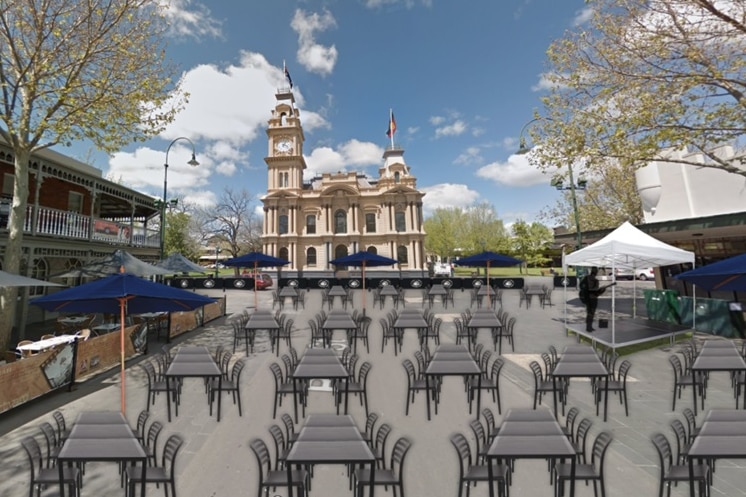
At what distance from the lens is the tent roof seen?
8797mm

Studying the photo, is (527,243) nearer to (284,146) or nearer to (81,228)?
(284,146)

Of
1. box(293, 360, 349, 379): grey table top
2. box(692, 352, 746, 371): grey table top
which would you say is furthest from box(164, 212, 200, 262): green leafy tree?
box(692, 352, 746, 371): grey table top

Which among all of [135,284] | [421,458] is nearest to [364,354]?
[421,458]

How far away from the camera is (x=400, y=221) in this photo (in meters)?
45.9

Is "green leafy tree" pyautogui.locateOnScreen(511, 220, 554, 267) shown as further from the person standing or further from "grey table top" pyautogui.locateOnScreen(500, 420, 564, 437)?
"grey table top" pyautogui.locateOnScreen(500, 420, 564, 437)

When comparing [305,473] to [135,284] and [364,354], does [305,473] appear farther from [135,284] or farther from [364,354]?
[364,354]

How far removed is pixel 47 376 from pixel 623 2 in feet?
53.9

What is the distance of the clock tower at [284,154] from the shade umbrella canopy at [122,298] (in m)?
41.2

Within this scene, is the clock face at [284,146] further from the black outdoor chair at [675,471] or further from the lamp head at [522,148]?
the black outdoor chair at [675,471]

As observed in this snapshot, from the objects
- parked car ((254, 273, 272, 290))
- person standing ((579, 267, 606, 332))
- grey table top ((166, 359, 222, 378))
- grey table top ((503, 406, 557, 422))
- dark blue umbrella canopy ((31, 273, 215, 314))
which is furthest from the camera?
parked car ((254, 273, 272, 290))

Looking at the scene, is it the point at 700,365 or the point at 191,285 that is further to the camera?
the point at 191,285

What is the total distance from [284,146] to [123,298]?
44062 millimetres

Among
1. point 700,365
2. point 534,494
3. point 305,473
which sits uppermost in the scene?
point 700,365

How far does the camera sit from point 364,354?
Result: 8922 mm
